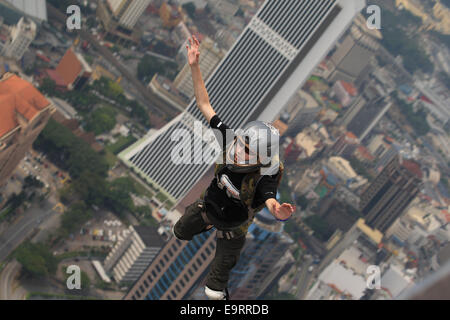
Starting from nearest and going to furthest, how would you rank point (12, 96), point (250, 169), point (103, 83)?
point (250, 169) < point (12, 96) < point (103, 83)

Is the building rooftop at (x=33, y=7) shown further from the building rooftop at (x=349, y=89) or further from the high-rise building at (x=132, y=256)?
the building rooftop at (x=349, y=89)

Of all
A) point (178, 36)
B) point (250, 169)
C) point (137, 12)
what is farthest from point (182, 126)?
point (250, 169)

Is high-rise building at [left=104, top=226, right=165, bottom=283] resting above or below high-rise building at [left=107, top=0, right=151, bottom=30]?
below

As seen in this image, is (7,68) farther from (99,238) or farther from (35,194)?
(99,238)

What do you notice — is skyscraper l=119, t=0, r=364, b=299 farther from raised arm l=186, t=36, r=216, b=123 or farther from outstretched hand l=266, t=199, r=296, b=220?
outstretched hand l=266, t=199, r=296, b=220

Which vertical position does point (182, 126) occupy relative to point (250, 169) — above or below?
below

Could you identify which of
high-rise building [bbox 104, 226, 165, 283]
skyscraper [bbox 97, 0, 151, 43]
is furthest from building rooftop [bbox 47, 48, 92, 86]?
high-rise building [bbox 104, 226, 165, 283]

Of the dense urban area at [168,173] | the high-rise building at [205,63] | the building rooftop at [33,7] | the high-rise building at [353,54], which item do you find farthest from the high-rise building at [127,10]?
the high-rise building at [353,54]

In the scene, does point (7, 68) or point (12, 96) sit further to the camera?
point (7, 68)
